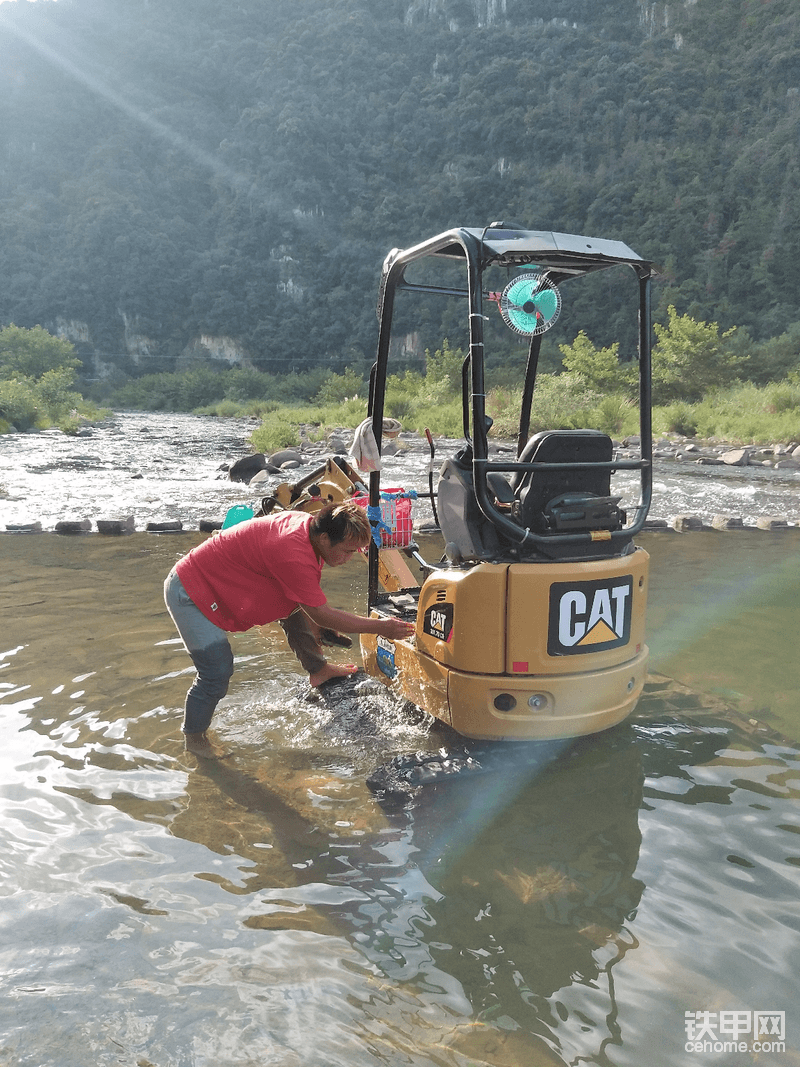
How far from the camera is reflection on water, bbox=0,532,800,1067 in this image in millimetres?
2295

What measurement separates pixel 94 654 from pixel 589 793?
11.9 feet

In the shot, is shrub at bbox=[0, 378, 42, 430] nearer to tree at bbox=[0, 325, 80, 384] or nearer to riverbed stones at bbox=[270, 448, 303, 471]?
riverbed stones at bbox=[270, 448, 303, 471]

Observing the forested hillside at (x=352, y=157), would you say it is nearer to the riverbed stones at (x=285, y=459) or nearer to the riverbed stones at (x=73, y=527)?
the riverbed stones at (x=285, y=459)

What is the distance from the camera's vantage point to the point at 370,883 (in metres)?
3.00

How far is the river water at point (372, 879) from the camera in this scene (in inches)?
90.2

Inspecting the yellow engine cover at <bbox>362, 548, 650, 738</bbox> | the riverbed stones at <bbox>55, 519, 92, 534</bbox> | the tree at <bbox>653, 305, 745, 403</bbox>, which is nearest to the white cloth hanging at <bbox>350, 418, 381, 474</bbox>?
the yellow engine cover at <bbox>362, 548, 650, 738</bbox>

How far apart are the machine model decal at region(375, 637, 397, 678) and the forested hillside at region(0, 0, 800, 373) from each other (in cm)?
6070

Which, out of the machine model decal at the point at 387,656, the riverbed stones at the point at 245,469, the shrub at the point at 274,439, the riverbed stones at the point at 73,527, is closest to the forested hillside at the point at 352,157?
the shrub at the point at 274,439

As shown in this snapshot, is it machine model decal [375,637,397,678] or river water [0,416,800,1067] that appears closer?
river water [0,416,800,1067]

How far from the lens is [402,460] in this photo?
1792cm

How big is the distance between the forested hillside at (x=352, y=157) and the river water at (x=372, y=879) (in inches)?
2397

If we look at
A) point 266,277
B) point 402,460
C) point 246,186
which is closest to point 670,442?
point 402,460

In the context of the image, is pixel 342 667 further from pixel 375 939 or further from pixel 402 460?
pixel 402 460

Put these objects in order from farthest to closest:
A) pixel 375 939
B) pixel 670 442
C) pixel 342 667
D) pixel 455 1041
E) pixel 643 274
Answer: pixel 670 442
pixel 342 667
pixel 643 274
pixel 375 939
pixel 455 1041
